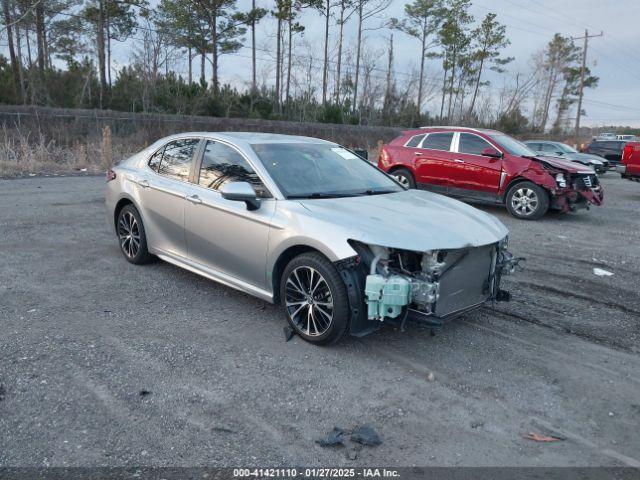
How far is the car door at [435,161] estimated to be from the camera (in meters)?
11.2

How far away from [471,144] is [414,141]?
52.8 inches

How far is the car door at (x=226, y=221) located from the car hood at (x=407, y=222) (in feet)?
1.59

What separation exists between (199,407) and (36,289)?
2.88 metres

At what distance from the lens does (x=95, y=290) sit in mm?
5352

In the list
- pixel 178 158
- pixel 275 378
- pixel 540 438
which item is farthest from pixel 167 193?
pixel 540 438

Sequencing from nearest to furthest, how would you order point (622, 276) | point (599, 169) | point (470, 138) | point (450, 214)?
1. point (450, 214)
2. point (622, 276)
3. point (470, 138)
4. point (599, 169)

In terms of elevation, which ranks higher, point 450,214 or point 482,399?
point 450,214

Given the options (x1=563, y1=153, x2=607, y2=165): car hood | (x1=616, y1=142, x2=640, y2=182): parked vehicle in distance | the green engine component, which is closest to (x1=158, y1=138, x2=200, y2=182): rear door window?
the green engine component

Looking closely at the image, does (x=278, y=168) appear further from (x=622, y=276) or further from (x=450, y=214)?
(x=622, y=276)

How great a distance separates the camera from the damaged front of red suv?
10.3 metres

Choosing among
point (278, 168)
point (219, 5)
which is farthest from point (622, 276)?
point (219, 5)

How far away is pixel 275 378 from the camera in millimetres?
3734

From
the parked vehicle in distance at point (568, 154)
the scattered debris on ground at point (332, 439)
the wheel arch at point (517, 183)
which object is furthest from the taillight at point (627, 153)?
the scattered debris on ground at point (332, 439)

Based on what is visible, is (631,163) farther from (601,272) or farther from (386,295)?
(386,295)
